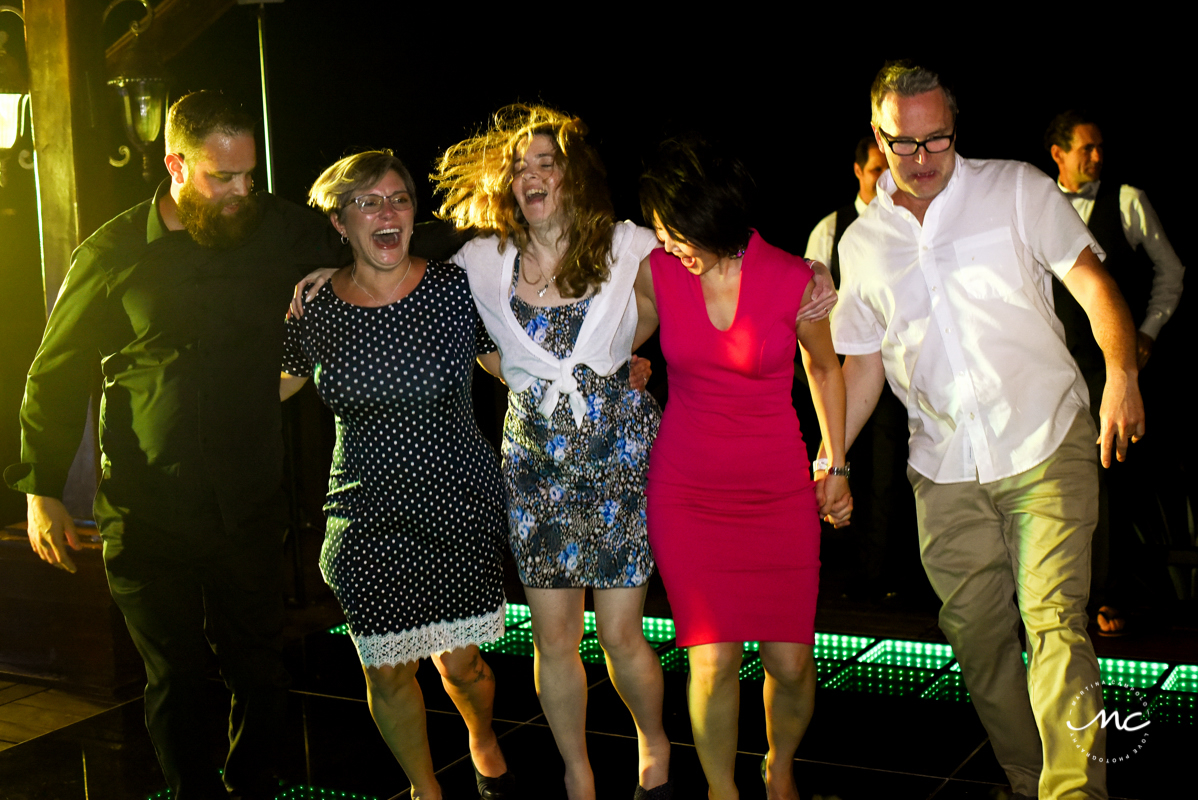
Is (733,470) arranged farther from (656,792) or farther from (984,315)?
(656,792)

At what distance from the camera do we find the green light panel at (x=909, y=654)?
391 centimetres

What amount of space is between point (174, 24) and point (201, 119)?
2.16 metres

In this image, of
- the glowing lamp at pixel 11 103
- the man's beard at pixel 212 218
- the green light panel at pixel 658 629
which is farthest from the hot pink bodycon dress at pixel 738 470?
the glowing lamp at pixel 11 103

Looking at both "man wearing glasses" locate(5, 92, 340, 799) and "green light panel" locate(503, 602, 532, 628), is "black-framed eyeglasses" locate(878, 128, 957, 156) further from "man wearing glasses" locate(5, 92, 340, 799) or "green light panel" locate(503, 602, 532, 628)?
"green light panel" locate(503, 602, 532, 628)

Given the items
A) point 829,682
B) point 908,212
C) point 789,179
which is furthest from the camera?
point 789,179

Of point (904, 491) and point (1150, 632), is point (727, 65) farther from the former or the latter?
point (1150, 632)

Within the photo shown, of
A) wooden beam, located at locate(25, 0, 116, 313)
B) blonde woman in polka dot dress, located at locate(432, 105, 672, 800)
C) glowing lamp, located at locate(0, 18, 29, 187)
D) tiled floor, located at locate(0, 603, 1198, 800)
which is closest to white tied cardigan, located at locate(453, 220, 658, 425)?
blonde woman in polka dot dress, located at locate(432, 105, 672, 800)

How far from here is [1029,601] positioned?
8.46 feet

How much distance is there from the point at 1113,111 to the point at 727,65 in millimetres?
1797

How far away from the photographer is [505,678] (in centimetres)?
397

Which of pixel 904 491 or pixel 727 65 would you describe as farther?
pixel 727 65

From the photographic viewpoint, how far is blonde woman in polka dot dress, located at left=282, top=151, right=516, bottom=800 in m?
2.76

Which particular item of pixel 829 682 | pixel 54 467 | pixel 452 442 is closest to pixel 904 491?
pixel 829 682

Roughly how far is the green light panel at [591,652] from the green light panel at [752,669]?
48 cm
